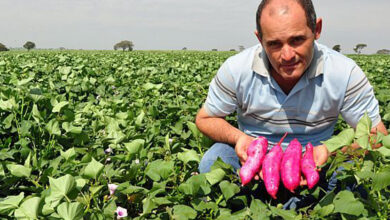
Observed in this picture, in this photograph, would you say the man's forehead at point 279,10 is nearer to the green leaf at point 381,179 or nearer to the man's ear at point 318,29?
the man's ear at point 318,29

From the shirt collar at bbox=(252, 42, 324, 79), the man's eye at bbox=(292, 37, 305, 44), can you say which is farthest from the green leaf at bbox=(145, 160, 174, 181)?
the man's eye at bbox=(292, 37, 305, 44)

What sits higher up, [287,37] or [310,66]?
[287,37]

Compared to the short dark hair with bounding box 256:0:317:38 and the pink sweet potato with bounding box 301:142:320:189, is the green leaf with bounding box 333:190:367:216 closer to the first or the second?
the pink sweet potato with bounding box 301:142:320:189

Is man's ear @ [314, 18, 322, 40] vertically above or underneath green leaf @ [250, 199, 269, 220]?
above

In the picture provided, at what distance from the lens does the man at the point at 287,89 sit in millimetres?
1708

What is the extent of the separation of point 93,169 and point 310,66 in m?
1.12

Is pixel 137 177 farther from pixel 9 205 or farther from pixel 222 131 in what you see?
pixel 9 205

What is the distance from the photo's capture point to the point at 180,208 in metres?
1.53

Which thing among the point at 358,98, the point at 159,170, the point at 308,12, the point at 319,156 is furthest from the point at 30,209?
the point at 358,98

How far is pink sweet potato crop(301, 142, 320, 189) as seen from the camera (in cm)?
160

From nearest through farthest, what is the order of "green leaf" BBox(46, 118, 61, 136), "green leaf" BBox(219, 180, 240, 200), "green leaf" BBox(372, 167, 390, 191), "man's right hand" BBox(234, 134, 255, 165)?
"green leaf" BBox(372, 167, 390, 191)
"green leaf" BBox(219, 180, 240, 200)
"man's right hand" BBox(234, 134, 255, 165)
"green leaf" BBox(46, 118, 61, 136)

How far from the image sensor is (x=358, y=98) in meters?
1.87

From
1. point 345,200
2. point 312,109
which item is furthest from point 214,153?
point 345,200

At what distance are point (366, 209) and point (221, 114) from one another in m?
0.92
